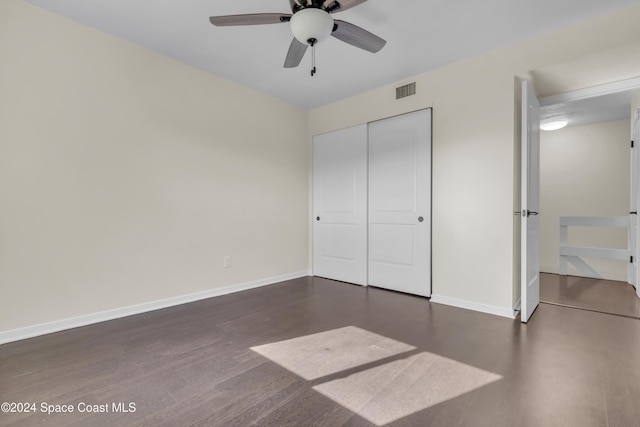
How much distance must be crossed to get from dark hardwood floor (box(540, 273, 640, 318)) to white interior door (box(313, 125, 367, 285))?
2202 millimetres

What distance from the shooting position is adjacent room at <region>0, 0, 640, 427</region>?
1.62 metres

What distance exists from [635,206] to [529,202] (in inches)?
88.8

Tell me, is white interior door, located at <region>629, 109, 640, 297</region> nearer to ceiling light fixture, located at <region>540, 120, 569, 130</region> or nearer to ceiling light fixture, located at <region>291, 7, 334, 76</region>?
ceiling light fixture, located at <region>540, 120, 569, 130</region>

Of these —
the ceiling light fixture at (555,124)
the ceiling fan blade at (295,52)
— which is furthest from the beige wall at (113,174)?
the ceiling light fixture at (555,124)

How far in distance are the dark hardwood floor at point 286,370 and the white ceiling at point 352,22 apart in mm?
2539

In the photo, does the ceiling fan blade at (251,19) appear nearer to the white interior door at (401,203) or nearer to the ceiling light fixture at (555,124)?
the white interior door at (401,203)

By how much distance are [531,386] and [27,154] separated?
3787 millimetres

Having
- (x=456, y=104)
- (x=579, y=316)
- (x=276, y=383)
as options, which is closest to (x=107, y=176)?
(x=276, y=383)

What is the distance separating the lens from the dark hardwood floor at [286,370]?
139 cm

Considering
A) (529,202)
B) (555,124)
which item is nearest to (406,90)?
(529,202)

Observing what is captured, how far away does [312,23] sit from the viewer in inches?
70.1

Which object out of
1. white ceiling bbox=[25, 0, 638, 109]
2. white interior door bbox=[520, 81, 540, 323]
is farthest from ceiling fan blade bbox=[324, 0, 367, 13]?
white interior door bbox=[520, 81, 540, 323]

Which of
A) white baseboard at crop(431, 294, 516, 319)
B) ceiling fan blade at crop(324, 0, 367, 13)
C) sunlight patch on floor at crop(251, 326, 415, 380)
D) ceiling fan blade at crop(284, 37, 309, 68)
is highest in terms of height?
ceiling fan blade at crop(324, 0, 367, 13)

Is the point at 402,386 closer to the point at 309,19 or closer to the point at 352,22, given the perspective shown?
the point at 309,19
